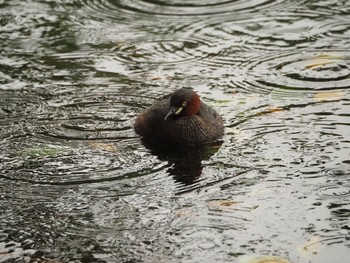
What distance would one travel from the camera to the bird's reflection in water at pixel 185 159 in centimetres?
734

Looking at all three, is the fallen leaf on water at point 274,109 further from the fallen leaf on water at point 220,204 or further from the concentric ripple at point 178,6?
the concentric ripple at point 178,6

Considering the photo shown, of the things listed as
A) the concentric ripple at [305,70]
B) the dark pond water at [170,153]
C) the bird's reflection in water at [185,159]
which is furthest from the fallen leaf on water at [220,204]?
the concentric ripple at [305,70]

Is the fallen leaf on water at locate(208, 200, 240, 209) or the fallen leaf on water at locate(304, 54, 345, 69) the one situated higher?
the fallen leaf on water at locate(304, 54, 345, 69)

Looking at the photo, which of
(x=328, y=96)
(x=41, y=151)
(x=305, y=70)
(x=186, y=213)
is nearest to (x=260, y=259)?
(x=186, y=213)

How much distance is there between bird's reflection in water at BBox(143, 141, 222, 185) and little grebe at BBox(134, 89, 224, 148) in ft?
0.26

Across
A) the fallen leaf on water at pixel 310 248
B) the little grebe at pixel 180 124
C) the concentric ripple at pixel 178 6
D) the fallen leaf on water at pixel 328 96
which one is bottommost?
the fallen leaf on water at pixel 310 248

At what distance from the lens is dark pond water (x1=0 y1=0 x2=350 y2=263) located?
621cm

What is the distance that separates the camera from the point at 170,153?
26.2 feet

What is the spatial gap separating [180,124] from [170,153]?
0.36 m

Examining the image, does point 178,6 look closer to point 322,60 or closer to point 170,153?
point 322,60

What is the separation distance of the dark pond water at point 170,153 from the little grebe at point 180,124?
0.16 meters

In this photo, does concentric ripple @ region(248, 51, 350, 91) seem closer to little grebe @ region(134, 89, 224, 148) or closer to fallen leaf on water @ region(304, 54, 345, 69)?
fallen leaf on water @ region(304, 54, 345, 69)

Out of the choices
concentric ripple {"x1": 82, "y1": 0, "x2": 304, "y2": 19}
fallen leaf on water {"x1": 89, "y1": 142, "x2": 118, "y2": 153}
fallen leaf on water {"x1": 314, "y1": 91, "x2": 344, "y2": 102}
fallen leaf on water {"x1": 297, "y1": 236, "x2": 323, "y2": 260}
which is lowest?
fallen leaf on water {"x1": 89, "y1": 142, "x2": 118, "y2": 153}

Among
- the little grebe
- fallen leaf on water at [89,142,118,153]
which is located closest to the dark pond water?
fallen leaf on water at [89,142,118,153]
